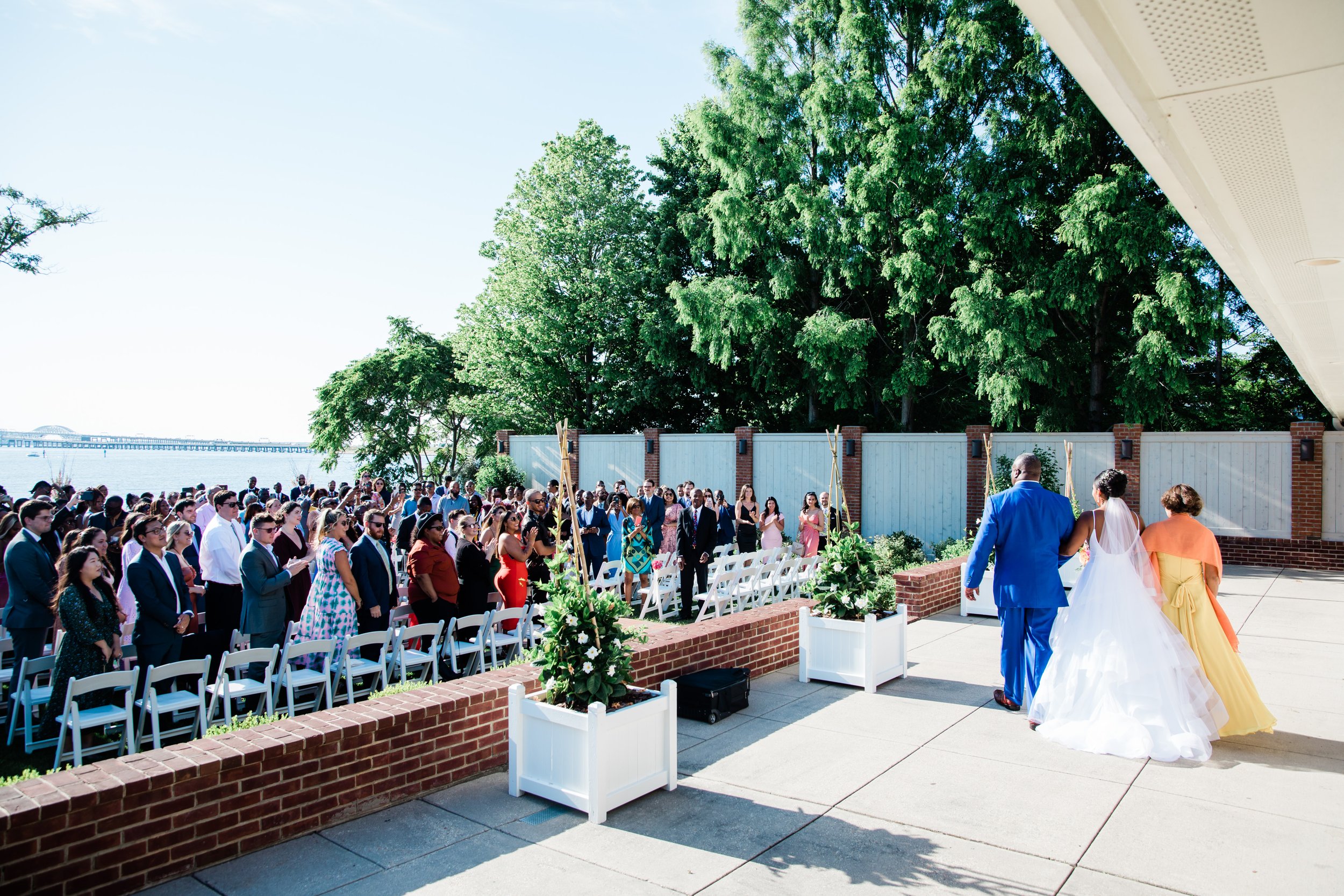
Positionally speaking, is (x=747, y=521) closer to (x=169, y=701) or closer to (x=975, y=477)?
(x=975, y=477)

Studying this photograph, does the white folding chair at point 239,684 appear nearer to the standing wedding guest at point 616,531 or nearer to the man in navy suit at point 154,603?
the man in navy suit at point 154,603

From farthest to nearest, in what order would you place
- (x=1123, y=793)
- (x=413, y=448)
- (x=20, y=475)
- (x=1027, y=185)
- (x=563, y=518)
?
(x=20, y=475), (x=413, y=448), (x=1027, y=185), (x=563, y=518), (x=1123, y=793)

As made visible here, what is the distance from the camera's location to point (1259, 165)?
3.90 meters

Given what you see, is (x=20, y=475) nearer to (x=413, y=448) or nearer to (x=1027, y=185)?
(x=413, y=448)

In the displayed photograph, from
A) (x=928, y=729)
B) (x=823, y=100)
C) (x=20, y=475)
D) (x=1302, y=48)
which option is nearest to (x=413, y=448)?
(x=823, y=100)

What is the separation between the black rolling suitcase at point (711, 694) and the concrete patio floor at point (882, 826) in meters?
0.09

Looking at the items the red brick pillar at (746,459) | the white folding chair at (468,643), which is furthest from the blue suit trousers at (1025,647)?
the red brick pillar at (746,459)

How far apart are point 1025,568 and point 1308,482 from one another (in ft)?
41.6

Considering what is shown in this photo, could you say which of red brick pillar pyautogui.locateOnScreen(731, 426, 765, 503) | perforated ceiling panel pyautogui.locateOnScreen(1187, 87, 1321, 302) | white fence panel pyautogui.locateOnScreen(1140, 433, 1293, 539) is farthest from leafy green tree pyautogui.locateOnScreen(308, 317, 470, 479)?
perforated ceiling panel pyautogui.locateOnScreen(1187, 87, 1321, 302)

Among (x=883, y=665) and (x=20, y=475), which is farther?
(x=20, y=475)

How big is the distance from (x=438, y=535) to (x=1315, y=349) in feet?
31.5

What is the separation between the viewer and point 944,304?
22.6m

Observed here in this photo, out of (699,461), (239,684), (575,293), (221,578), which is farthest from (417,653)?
(575,293)

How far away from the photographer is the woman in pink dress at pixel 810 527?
1373 centimetres
